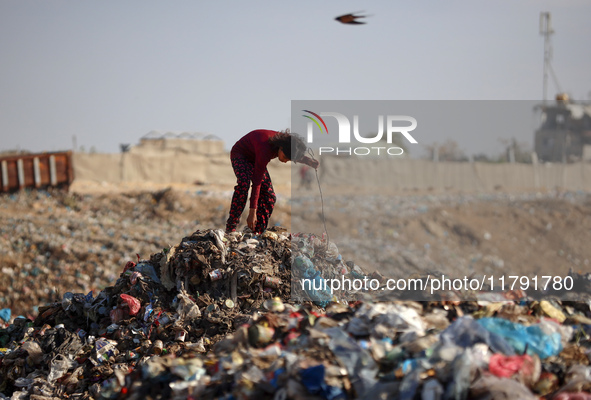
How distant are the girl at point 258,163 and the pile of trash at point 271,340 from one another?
23cm

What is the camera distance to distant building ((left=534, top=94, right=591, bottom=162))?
2225 centimetres

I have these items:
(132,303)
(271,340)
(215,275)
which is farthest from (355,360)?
(132,303)

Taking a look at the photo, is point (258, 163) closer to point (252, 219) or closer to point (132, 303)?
point (252, 219)

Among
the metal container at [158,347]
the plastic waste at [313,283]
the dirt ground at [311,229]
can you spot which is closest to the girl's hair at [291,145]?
the plastic waste at [313,283]

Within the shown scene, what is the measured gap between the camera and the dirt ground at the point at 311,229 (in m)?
8.23

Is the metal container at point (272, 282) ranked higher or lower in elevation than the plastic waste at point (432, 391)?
higher

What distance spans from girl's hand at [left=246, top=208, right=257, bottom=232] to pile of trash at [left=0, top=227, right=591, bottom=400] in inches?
7.5

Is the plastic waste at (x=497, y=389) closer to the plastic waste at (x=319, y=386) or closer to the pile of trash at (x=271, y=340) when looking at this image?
the pile of trash at (x=271, y=340)

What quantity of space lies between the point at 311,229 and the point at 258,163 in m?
10.8

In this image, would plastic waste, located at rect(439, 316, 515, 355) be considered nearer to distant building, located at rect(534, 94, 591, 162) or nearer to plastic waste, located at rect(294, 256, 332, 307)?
plastic waste, located at rect(294, 256, 332, 307)

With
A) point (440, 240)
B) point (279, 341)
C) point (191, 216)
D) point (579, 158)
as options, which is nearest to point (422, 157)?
point (440, 240)

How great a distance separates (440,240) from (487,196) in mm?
4545

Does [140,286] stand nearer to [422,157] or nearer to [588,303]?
[588,303]

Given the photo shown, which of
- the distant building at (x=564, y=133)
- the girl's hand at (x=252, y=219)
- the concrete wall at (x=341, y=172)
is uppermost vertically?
the distant building at (x=564, y=133)
